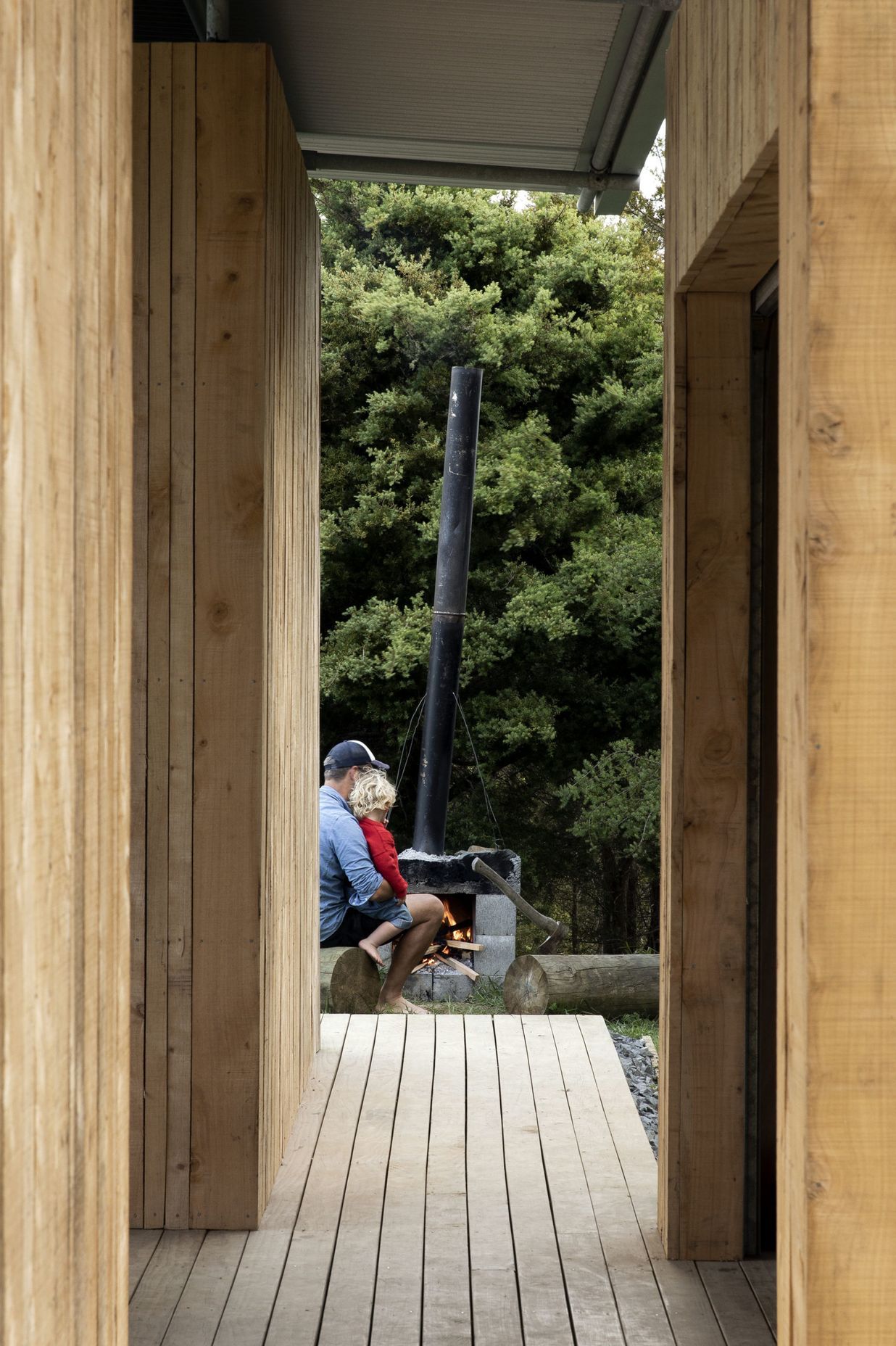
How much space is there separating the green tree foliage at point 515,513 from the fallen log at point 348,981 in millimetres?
5848

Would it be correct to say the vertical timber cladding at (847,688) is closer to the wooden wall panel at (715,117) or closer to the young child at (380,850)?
the wooden wall panel at (715,117)

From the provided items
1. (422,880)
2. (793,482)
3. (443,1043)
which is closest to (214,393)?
(793,482)

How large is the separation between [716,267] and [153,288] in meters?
1.48

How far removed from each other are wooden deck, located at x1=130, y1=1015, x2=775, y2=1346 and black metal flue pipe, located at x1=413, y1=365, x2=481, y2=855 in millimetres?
4878

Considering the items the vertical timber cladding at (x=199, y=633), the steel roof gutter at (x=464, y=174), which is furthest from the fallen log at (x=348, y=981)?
the steel roof gutter at (x=464, y=174)

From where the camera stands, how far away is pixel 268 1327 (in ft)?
9.63

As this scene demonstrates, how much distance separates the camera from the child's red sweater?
20.0 feet

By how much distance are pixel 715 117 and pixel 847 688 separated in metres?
1.63

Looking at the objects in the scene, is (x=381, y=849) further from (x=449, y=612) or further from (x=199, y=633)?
(x=449, y=612)

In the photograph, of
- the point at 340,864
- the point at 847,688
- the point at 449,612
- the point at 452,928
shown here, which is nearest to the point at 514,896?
the point at 452,928

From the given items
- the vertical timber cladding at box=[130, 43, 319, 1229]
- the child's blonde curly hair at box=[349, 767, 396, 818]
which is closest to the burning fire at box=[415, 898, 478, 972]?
the child's blonde curly hair at box=[349, 767, 396, 818]

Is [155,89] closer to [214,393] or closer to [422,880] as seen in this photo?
[214,393]

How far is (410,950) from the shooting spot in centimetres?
650

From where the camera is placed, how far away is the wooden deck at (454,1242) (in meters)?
2.96
